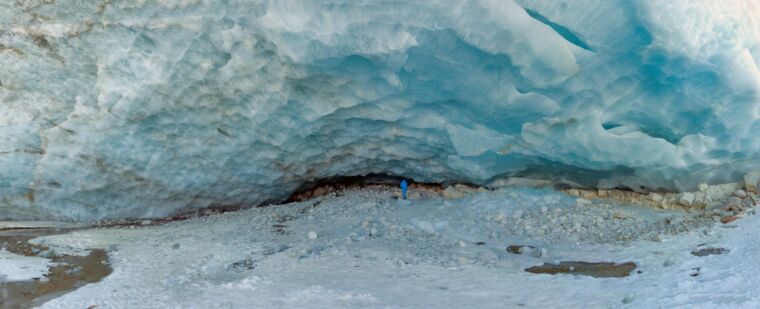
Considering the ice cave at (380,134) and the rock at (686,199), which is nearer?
the ice cave at (380,134)

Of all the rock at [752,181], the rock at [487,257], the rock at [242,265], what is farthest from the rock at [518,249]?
the rock at [752,181]

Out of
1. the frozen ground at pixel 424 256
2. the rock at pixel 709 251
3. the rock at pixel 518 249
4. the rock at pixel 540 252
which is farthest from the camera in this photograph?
the rock at pixel 518 249

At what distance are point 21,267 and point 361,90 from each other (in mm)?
2291

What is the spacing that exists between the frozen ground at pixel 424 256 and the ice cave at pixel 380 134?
0.07ft

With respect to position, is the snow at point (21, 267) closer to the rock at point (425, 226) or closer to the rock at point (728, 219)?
the rock at point (425, 226)

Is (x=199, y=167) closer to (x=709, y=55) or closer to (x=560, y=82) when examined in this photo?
(x=560, y=82)

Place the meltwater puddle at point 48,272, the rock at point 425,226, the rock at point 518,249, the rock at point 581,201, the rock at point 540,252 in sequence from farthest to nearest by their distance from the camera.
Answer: the rock at point 581,201, the rock at point 425,226, the rock at point 518,249, the rock at point 540,252, the meltwater puddle at point 48,272

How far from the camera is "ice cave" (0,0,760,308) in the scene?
358 centimetres

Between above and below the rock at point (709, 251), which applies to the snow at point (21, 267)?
below

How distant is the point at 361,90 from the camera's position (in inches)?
173

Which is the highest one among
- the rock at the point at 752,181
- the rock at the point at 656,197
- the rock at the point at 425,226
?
the rock at the point at 752,181

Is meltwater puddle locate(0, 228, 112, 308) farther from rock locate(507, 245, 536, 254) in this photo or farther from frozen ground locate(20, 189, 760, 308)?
rock locate(507, 245, 536, 254)

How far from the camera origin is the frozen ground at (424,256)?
9.77ft

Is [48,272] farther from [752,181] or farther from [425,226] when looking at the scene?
[752,181]
